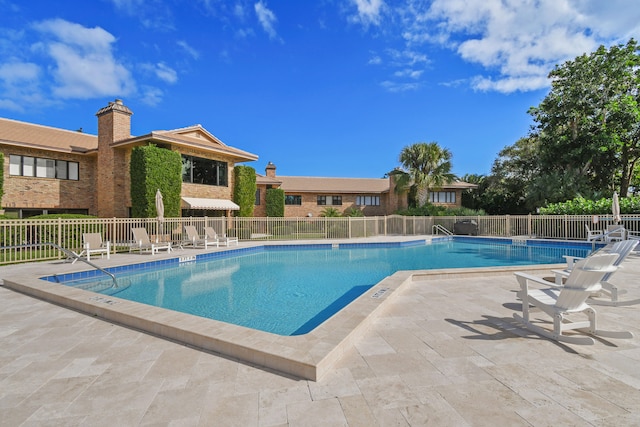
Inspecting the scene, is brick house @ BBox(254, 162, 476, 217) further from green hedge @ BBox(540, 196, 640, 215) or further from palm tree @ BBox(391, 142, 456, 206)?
green hedge @ BBox(540, 196, 640, 215)

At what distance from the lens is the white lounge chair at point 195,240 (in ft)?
55.8

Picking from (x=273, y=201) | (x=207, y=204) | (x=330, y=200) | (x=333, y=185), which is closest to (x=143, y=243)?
(x=207, y=204)

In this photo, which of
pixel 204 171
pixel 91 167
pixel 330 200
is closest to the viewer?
pixel 91 167

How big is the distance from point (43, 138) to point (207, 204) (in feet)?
36.2

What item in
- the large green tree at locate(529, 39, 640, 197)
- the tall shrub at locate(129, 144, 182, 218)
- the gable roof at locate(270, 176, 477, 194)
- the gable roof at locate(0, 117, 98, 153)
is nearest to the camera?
the tall shrub at locate(129, 144, 182, 218)

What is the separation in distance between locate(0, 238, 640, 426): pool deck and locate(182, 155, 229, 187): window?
1689 centimetres

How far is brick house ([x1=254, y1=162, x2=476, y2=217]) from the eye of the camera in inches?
1320

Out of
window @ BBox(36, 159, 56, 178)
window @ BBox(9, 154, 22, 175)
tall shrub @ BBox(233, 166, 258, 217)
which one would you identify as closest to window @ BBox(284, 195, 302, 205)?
tall shrub @ BBox(233, 166, 258, 217)

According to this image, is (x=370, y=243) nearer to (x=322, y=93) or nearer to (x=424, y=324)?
(x=322, y=93)

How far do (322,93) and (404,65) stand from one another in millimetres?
9126

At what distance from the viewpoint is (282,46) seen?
681 inches

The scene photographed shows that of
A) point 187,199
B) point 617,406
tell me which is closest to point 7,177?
point 187,199

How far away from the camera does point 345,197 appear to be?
117ft

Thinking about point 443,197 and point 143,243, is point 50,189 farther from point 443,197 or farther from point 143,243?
point 443,197
